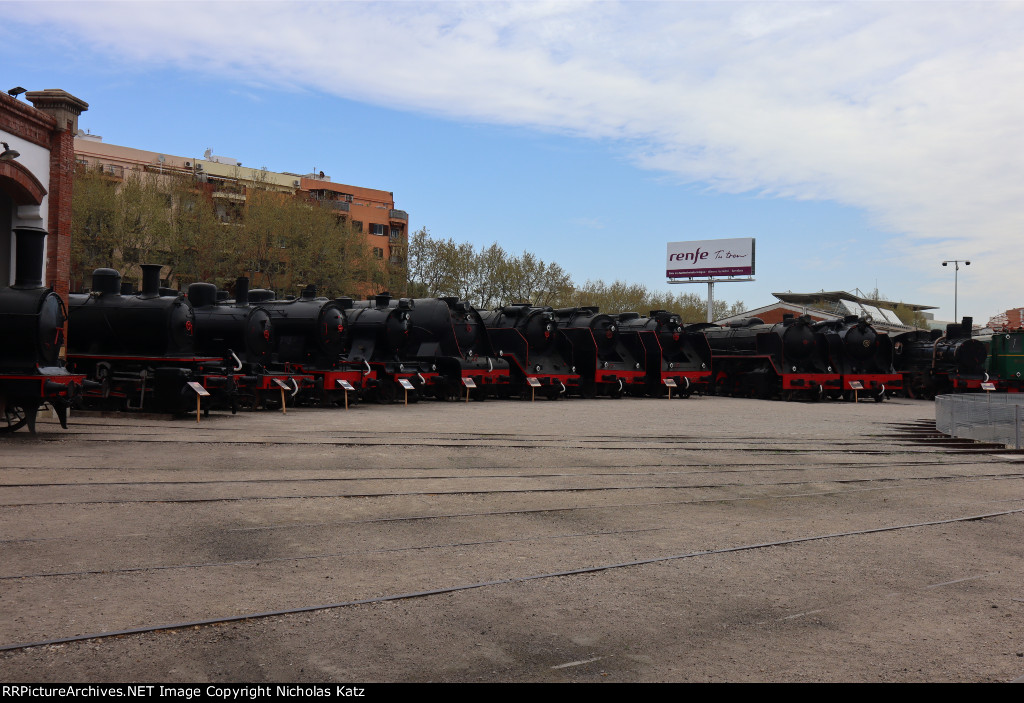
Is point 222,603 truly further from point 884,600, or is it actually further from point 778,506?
point 778,506

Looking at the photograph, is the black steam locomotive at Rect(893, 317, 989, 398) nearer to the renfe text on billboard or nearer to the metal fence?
the metal fence

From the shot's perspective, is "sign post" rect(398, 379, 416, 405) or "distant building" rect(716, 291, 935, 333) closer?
"sign post" rect(398, 379, 416, 405)

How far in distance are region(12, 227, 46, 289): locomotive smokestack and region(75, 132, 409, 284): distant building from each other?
1625 inches

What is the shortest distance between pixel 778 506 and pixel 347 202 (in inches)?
2823

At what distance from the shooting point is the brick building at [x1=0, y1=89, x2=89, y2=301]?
15430mm

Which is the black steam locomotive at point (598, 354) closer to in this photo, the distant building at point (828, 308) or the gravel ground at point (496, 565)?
the gravel ground at point (496, 565)

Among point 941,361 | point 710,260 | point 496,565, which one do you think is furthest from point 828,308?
point 496,565

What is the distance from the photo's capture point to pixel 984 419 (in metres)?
16.5

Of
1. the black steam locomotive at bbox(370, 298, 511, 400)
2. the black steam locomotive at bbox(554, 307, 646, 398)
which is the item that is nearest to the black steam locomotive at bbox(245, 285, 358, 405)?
the black steam locomotive at bbox(370, 298, 511, 400)

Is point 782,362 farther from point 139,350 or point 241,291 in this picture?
point 139,350

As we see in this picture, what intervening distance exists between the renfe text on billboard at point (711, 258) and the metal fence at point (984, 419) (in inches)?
1868

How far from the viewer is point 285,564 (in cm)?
593

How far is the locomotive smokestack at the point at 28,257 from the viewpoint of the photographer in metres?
13.3

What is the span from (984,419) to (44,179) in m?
18.6
